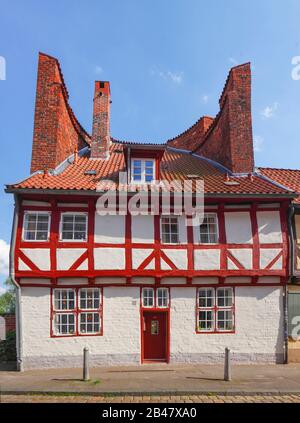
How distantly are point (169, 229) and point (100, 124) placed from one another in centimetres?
651

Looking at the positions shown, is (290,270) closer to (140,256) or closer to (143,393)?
(140,256)

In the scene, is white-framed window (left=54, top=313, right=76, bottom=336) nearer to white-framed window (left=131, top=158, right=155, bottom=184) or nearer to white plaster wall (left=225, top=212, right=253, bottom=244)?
white-framed window (left=131, top=158, right=155, bottom=184)

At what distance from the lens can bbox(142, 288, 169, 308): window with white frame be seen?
10.8m

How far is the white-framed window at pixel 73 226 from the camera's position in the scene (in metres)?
10.5

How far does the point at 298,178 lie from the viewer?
45.2 feet

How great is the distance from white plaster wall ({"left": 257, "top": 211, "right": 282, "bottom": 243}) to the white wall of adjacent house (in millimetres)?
1714

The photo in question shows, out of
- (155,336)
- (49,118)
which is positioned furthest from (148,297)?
(49,118)

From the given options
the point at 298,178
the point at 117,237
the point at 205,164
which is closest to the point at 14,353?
the point at 117,237

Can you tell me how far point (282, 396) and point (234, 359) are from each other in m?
3.38

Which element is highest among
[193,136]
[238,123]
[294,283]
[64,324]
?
[193,136]

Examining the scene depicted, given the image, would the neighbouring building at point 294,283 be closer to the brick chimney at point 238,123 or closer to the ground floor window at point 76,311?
the brick chimney at point 238,123

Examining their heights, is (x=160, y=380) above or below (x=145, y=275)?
below

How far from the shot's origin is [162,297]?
10.9 m
